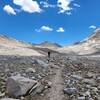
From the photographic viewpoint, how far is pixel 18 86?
18.1 meters

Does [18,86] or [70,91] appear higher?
[18,86]

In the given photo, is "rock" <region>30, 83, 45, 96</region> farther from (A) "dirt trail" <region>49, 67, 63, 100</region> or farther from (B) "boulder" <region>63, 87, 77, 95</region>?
(B) "boulder" <region>63, 87, 77, 95</region>

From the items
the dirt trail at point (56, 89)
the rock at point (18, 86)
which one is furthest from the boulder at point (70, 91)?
the rock at point (18, 86)

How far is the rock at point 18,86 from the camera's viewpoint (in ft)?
58.9

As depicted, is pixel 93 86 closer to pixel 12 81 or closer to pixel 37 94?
pixel 37 94

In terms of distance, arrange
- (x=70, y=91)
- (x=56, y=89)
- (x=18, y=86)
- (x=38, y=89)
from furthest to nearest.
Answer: (x=56, y=89)
(x=38, y=89)
(x=70, y=91)
(x=18, y=86)

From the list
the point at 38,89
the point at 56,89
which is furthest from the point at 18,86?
the point at 56,89

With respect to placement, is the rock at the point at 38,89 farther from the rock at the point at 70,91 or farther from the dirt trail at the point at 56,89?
the rock at the point at 70,91

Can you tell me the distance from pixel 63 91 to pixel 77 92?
101 centimetres

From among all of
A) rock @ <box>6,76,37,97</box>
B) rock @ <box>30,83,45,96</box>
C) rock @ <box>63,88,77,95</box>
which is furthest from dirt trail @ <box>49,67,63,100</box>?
rock @ <box>6,76,37,97</box>

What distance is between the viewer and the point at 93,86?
2042cm

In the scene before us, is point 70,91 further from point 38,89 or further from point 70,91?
point 38,89

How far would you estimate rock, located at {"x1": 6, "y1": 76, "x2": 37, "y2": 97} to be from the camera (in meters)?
18.0

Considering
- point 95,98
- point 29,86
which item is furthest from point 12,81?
point 95,98
